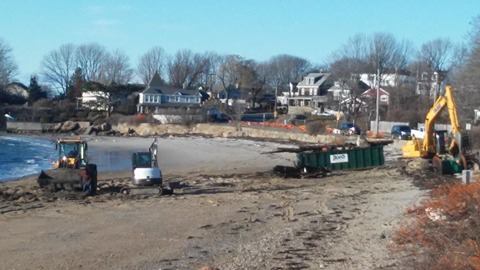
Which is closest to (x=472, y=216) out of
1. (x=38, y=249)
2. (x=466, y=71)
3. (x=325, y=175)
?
(x=38, y=249)

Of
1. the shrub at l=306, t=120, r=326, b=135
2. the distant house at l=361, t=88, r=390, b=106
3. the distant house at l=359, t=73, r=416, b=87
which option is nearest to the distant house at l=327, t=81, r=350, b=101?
the distant house at l=361, t=88, r=390, b=106

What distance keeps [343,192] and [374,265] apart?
14.5 metres

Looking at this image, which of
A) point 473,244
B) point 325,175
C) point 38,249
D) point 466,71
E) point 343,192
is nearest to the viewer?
point 473,244

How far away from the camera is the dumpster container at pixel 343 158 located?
3769 cm

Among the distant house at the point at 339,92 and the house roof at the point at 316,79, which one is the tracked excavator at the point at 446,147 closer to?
the distant house at the point at 339,92

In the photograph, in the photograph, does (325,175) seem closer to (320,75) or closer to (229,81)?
(320,75)

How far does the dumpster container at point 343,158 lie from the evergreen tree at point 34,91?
111183 mm

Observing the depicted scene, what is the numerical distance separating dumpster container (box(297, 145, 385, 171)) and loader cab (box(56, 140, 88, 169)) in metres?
12.6

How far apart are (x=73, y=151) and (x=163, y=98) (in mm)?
109278

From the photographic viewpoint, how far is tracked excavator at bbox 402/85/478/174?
31.2 m

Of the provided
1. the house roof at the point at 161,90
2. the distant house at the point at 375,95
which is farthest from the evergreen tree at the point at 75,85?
the distant house at the point at 375,95

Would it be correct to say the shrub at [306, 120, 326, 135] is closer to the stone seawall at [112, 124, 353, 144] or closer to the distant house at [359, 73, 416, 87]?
the stone seawall at [112, 124, 353, 144]

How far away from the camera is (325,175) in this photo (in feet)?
118

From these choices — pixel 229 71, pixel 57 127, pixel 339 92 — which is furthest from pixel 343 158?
pixel 229 71
